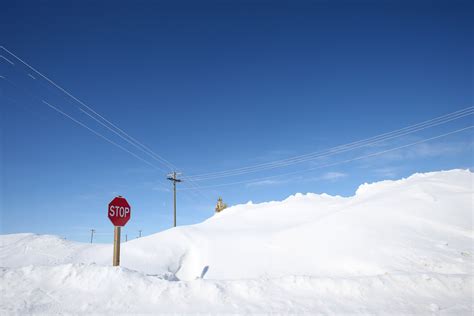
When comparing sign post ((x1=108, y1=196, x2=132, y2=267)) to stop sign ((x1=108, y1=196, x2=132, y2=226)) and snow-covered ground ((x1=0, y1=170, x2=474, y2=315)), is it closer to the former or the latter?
Answer: stop sign ((x1=108, y1=196, x2=132, y2=226))

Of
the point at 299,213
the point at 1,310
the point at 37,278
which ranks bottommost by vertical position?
the point at 1,310

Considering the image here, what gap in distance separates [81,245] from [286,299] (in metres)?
14.9

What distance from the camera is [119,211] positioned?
6.52 m

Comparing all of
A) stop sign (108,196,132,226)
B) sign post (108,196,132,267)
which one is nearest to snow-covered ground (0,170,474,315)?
sign post (108,196,132,267)

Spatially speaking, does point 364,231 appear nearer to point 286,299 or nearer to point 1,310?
point 286,299

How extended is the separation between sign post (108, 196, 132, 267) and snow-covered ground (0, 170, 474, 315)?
60 cm

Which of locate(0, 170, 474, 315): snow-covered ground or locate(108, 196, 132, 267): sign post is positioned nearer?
locate(0, 170, 474, 315): snow-covered ground

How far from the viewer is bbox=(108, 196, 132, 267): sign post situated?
20.9ft

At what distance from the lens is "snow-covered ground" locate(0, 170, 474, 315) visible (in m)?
4.75

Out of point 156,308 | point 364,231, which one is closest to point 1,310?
point 156,308

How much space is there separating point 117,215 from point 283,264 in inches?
260

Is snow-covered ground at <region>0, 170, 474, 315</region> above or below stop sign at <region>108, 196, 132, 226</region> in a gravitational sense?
below

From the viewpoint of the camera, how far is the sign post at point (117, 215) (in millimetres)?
6355

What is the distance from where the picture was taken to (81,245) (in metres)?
15.6
